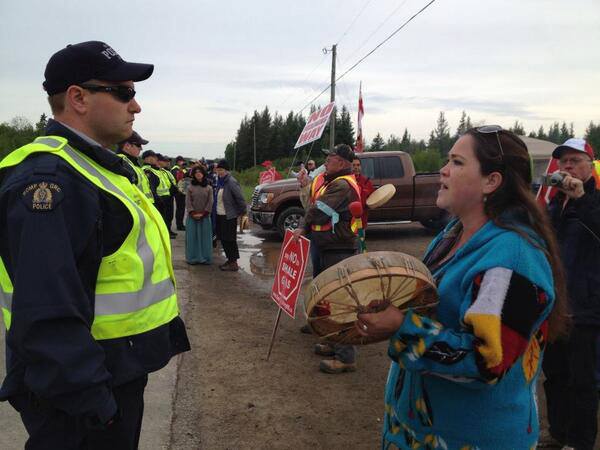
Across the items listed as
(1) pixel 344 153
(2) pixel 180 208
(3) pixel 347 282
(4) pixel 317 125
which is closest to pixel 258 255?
(4) pixel 317 125

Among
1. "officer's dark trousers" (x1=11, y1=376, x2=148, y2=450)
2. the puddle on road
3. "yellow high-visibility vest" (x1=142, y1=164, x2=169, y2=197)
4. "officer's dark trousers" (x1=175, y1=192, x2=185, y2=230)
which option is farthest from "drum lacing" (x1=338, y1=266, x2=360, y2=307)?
"officer's dark trousers" (x1=175, y1=192, x2=185, y2=230)

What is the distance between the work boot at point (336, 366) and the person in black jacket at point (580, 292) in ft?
6.07

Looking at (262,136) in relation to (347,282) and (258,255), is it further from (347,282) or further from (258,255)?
(347,282)

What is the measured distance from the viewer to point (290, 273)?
16.4 feet

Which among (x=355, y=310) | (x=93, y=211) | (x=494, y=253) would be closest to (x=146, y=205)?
(x=93, y=211)

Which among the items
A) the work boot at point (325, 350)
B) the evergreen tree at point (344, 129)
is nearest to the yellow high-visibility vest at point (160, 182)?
the work boot at point (325, 350)

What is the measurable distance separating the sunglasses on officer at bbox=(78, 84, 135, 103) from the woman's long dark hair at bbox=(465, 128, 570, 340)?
130cm

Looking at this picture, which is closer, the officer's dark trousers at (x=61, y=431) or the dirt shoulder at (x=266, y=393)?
the officer's dark trousers at (x=61, y=431)

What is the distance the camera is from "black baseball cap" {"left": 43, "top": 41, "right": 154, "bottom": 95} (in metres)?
1.75

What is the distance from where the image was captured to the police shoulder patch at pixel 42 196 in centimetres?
145

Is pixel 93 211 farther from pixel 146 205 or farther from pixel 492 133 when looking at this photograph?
pixel 492 133

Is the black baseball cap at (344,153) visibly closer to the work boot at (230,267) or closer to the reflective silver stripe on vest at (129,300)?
the reflective silver stripe on vest at (129,300)

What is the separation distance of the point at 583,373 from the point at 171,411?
9.47ft

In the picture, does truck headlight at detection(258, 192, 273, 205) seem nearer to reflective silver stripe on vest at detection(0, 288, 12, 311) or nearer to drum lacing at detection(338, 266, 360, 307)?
reflective silver stripe on vest at detection(0, 288, 12, 311)
